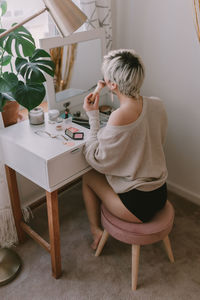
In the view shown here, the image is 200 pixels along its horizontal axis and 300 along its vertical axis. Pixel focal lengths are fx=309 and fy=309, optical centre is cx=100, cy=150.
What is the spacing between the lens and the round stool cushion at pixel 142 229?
4.81 ft

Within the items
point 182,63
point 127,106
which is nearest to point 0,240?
point 127,106

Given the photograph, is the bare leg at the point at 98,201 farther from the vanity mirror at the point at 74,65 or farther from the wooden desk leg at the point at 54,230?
the vanity mirror at the point at 74,65

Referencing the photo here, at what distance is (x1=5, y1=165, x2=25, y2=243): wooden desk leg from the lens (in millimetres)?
1667

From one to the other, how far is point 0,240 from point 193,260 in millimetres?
1124

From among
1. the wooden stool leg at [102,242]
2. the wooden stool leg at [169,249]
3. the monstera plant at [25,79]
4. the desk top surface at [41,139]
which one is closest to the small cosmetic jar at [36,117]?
the desk top surface at [41,139]

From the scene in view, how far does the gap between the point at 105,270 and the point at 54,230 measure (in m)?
0.41

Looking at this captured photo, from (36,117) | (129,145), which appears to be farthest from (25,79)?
(129,145)

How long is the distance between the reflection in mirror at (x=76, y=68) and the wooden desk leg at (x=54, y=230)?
59 centimetres

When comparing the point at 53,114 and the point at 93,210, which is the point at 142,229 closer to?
the point at 93,210

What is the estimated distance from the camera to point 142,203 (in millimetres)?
1492

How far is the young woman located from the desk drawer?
0.16ft

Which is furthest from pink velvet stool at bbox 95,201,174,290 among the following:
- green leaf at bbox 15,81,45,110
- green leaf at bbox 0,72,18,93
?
green leaf at bbox 0,72,18,93

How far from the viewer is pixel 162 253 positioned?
1.82m

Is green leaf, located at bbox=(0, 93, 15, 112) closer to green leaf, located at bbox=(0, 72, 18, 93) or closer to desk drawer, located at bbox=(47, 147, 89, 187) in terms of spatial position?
green leaf, located at bbox=(0, 72, 18, 93)
